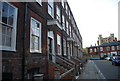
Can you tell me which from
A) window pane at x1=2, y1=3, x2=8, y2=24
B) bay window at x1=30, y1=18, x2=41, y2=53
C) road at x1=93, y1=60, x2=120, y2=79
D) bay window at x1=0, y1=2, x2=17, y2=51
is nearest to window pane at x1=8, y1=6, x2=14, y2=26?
bay window at x1=0, y1=2, x2=17, y2=51

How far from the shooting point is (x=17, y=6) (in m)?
5.19

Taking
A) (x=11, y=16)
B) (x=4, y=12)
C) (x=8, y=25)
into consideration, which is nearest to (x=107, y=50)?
(x=11, y=16)

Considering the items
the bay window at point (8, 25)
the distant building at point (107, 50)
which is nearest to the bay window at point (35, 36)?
the bay window at point (8, 25)

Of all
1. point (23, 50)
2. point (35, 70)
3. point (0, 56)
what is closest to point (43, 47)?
point (35, 70)

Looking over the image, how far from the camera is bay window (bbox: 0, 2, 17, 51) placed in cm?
447

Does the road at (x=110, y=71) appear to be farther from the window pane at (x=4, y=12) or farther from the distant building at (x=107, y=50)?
the distant building at (x=107, y=50)

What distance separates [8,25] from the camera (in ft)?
15.3

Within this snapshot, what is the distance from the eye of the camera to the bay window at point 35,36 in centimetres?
659

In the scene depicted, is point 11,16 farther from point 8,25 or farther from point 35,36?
point 35,36

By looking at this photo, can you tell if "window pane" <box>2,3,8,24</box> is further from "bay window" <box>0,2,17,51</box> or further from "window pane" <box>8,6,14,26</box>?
"window pane" <box>8,6,14,26</box>

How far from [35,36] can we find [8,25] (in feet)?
7.91

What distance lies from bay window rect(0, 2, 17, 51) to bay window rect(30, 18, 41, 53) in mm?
1641

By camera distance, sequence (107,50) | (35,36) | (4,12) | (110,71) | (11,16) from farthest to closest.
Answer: (107,50)
(110,71)
(35,36)
(11,16)
(4,12)

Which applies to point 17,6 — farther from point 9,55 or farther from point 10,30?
point 9,55
